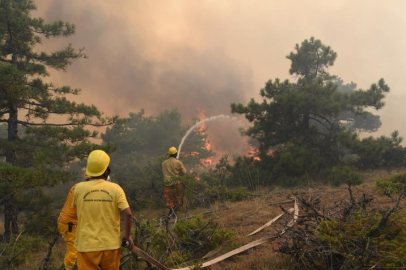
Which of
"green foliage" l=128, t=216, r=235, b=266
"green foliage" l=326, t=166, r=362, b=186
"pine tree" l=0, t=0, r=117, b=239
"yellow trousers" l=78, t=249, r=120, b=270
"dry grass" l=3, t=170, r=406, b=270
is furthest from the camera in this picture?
"green foliage" l=326, t=166, r=362, b=186

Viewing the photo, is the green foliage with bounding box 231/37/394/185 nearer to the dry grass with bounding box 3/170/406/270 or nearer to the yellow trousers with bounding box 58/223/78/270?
the dry grass with bounding box 3/170/406/270

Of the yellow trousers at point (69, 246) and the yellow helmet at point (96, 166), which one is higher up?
the yellow helmet at point (96, 166)

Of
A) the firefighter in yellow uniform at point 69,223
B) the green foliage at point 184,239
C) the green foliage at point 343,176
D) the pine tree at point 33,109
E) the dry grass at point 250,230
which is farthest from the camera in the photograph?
the green foliage at point 343,176

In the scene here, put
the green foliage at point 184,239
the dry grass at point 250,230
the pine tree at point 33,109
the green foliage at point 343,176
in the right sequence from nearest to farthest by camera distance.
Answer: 1. the dry grass at point 250,230
2. the green foliage at point 184,239
3. the pine tree at point 33,109
4. the green foliage at point 343,176

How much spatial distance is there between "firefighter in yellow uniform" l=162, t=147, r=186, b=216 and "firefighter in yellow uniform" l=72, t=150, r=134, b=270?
525 cm

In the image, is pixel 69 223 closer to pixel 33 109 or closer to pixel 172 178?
pixel 172 178

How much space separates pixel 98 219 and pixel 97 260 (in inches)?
15.3

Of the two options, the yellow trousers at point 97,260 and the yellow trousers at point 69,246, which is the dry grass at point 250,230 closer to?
the yellow trousers at point 97,260

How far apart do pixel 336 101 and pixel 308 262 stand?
39.3 ft

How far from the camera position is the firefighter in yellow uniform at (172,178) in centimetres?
806

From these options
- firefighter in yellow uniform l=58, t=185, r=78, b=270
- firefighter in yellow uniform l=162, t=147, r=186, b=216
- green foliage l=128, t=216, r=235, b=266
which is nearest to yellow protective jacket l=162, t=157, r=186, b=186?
firefighter in yellow uniform l=162, t=147, r=186, b=216

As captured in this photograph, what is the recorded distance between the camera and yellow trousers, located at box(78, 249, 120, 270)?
2684mm

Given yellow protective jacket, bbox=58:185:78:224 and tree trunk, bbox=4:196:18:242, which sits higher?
yellow protective jacket, bbox=58:185:78:224

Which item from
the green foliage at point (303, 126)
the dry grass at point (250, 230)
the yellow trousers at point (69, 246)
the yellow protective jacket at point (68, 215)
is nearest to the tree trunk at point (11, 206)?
the dry grass at point (250, 230)
